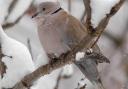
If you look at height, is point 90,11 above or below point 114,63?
above

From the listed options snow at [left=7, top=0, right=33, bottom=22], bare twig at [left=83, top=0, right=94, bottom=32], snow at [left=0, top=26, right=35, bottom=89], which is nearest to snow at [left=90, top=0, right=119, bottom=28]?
bare twig at [left=83, top=0, right=94, bottom=32]

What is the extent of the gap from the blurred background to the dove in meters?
0.06

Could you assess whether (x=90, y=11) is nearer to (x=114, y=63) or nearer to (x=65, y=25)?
(x=65, y=25)

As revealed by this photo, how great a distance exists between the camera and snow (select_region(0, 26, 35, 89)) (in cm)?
183

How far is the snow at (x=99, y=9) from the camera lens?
150 centimetres

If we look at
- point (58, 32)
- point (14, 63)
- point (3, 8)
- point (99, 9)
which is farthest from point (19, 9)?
point (99, 9)

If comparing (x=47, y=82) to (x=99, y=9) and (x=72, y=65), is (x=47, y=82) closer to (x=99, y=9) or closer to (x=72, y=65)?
(x=99, y=9)

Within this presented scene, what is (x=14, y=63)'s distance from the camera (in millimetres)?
1864

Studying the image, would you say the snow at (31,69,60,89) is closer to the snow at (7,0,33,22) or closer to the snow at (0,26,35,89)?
the snow at (0,26,35,89)

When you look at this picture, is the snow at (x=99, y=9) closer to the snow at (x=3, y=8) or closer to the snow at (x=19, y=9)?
the snow at (x=3, y=8)

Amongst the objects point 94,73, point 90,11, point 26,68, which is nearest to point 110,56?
point 94,73

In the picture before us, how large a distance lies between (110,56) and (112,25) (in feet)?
1.47

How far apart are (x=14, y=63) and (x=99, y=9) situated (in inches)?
19.4

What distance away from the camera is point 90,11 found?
151 centimetres
